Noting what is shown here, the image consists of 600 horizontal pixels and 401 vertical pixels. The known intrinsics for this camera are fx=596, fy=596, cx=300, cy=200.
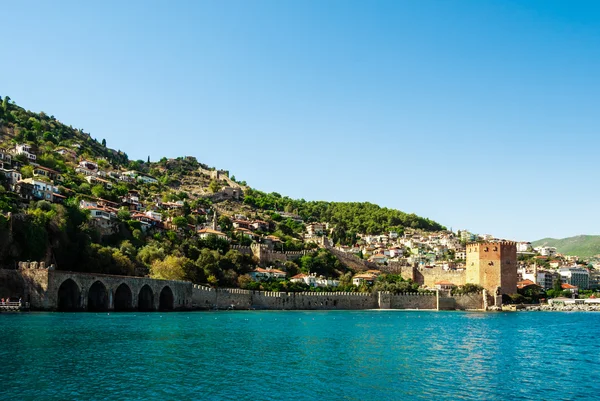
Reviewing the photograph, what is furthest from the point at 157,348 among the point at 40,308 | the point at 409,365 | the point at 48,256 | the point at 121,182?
the point at 121,182

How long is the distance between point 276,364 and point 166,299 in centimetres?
2873

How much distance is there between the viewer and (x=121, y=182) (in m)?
79.8

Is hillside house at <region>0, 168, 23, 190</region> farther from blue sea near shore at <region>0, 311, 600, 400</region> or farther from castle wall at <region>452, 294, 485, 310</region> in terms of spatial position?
castle wall at <region>452, 294, 485, 310</region>

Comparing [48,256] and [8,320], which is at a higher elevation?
[48,256]

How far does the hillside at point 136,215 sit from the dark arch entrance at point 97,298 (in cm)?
238

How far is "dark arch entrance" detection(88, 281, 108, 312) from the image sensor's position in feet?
130

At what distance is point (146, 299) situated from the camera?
44188mm

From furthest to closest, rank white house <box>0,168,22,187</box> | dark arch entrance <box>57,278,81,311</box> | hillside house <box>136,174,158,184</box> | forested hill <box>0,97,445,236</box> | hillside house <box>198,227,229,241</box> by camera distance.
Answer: hillside house <box>136,174,158,184</box> < forested hill <box>0,97,445,236</box> < hillside house <box>198,227,229,241</box> < white house <box>0,168,22,187</box> < dark arch entrance <box>57,278,81,311</box>

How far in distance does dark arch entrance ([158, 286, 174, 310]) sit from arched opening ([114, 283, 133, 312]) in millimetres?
2840

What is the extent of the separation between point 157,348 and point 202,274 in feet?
104

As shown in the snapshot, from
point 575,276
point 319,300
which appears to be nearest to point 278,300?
point 319,300

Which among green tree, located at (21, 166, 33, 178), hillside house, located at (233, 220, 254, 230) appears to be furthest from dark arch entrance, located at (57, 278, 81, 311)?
hillside house, located at (233, 220, 254, 230)

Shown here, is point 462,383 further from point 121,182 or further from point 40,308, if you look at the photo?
point 121,182

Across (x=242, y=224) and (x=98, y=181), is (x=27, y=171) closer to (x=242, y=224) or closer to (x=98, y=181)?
(x=98, y=181)
